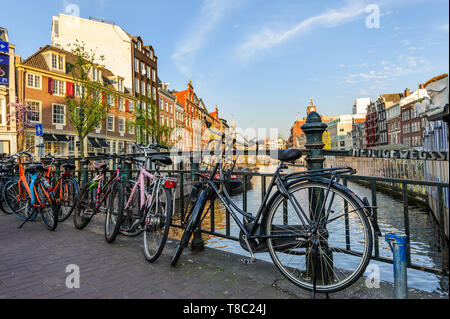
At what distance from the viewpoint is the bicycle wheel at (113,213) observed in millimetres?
3904

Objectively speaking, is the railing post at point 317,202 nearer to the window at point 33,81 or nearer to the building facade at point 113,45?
the window at point 33,81

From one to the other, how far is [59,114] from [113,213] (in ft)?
86.2

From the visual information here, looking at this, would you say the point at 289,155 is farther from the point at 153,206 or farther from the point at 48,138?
the point at 48,138

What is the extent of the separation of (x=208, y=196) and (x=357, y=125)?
9346cm

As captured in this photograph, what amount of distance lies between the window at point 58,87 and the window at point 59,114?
3.93 feet

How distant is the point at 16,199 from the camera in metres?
5.91

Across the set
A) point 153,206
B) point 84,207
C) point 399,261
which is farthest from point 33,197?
point 399,261

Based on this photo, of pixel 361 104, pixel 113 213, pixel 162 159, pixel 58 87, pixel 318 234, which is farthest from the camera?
pixel 361 104

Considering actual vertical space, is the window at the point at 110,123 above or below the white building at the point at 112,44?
below

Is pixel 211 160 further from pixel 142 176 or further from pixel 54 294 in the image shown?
pixel 54 294

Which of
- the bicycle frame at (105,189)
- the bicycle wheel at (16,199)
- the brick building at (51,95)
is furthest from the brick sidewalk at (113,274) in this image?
the brick building at (51,95)

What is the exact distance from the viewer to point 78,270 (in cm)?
305

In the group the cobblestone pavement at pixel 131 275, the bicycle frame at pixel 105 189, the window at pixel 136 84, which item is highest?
the window at pixel 136 84

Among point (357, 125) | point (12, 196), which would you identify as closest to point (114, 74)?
point (12, 196)
